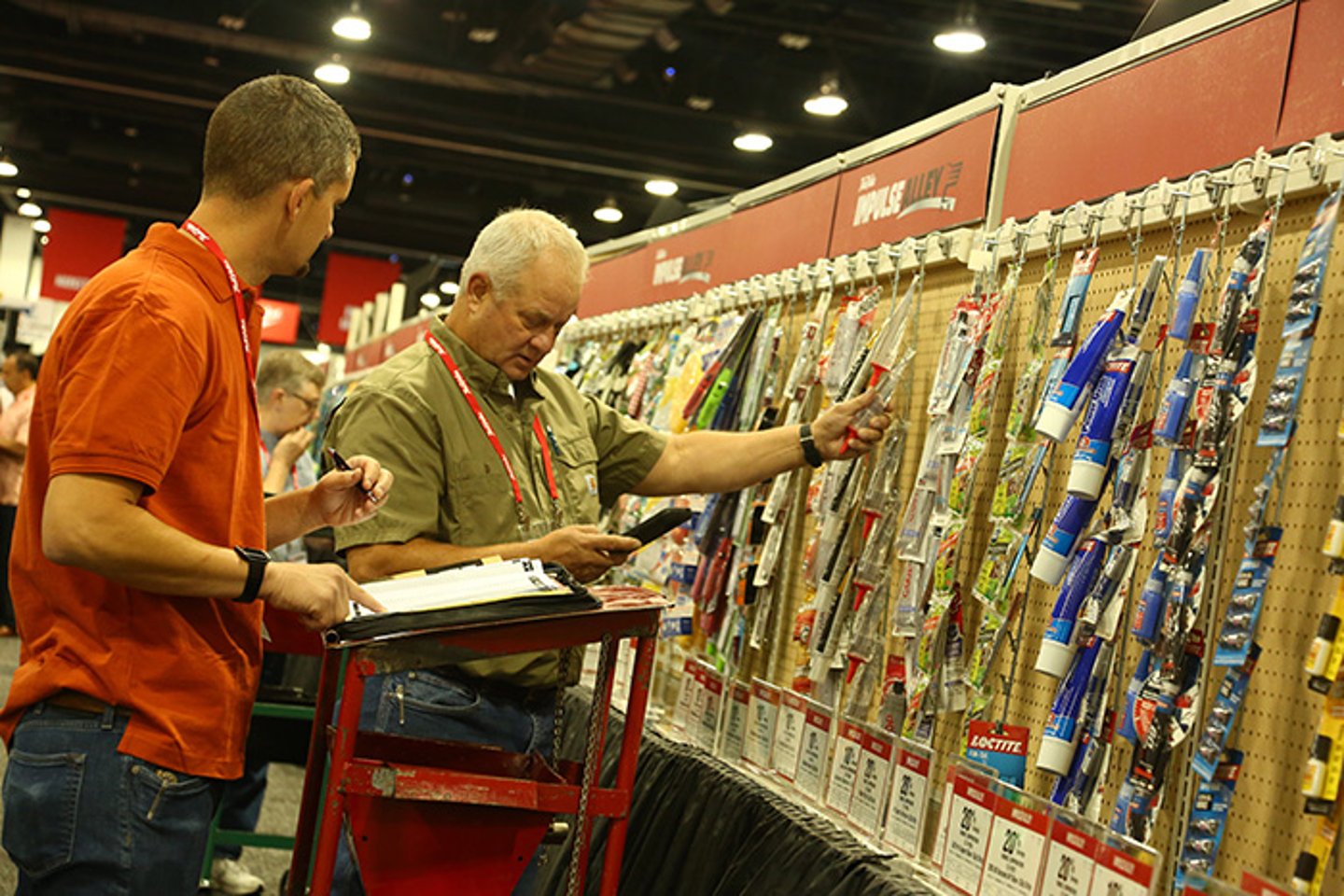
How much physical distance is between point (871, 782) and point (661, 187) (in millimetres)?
14210

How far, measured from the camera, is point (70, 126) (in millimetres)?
18656

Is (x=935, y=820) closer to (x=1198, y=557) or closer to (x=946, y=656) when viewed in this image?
(x=946, y=656)

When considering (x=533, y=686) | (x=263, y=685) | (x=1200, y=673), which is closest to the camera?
(x=1200, y=673)

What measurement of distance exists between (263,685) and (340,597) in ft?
10.5

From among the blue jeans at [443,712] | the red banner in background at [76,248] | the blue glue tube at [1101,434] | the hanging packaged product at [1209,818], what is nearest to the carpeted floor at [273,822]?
the blue jeans at [443,712]

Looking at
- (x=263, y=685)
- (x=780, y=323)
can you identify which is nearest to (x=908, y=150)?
(x=780, y=323)

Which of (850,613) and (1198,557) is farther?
(850,613)

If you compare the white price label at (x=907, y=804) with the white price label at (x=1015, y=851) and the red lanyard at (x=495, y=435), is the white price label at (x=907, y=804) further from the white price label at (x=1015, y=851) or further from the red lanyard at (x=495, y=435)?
the red lanyard at (x=495, y=435)

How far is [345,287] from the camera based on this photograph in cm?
1955

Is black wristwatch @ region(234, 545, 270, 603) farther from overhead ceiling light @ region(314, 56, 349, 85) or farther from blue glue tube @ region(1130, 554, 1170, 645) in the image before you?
overhead ceiling light @ region(314, 56, 349, 85)

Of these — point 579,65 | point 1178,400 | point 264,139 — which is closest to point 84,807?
point 264,139

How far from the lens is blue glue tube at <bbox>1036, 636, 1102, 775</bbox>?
2.16 meters

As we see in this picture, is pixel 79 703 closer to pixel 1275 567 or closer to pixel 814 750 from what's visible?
pixel 814 750

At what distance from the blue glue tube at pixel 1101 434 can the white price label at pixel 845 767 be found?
57cm
